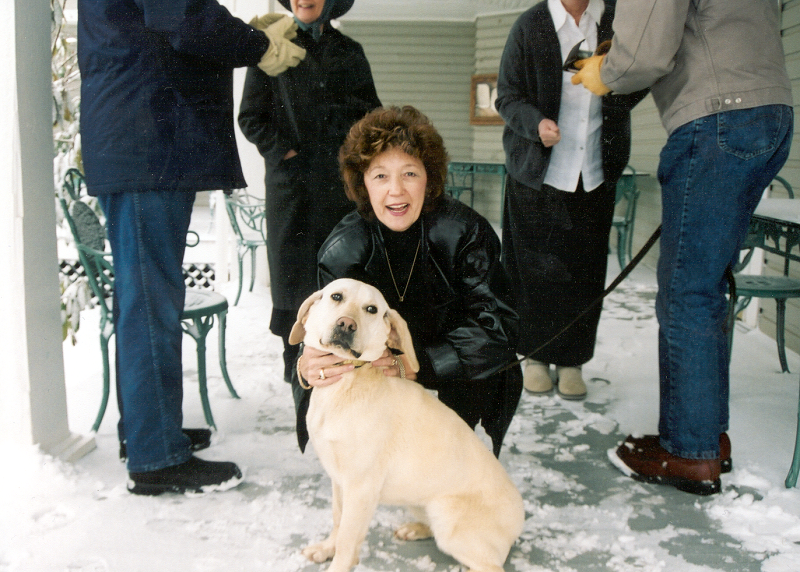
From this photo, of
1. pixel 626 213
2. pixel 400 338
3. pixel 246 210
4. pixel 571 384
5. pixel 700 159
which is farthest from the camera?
pixel 626 213

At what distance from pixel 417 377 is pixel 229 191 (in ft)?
3.09

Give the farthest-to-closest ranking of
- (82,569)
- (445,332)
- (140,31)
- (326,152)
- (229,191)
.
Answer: (326,152) < (229,191) < (445,332) < (140,31) < (82,569)

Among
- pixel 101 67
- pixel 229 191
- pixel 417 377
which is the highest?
pixel 101 67

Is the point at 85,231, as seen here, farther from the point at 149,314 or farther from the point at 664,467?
the point at 664,467

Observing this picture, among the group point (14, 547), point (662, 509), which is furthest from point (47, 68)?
point (662, 509)

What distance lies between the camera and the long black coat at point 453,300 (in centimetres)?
182

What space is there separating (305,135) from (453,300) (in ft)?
4.19

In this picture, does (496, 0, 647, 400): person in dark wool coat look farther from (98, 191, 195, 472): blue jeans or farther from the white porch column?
the white porch column

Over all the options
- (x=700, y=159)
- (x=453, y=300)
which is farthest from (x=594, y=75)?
(x=453, y=300)

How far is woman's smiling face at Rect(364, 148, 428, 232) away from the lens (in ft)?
5.77

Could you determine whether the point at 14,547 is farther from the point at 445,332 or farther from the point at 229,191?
the point at 445,332

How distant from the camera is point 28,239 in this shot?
Answer: 2.00 m

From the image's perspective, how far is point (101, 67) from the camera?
1803 millimetres

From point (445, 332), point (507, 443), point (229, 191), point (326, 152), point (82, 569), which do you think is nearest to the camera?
point (82, 569)
